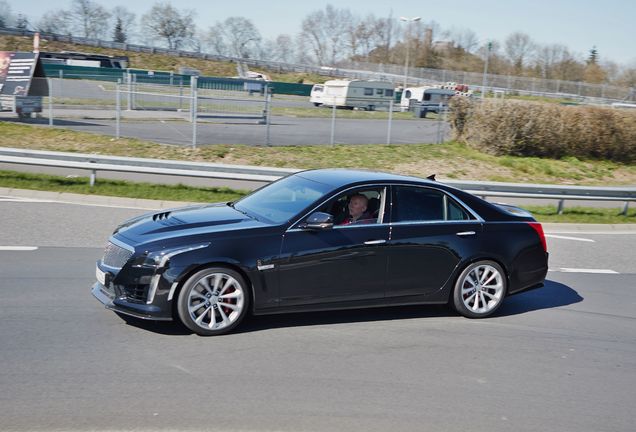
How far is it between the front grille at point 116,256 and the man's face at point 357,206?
223 cm

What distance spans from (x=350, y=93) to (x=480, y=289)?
141 ft

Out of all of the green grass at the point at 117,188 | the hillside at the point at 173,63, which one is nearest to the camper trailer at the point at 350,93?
the hillside at the point at 173,63

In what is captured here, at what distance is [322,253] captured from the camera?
22.6 ft

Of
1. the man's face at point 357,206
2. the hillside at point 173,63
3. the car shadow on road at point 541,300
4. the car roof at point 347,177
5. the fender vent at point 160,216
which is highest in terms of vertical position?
the hillside at point 173,63

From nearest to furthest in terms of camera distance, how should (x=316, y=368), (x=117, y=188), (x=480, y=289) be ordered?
(x=316, y=368) → (x=480, y=289) → (x=117, y=188)

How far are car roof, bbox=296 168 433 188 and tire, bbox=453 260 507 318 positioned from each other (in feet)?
3.53

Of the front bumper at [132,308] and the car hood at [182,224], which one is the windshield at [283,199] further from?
the front bumper at [132,308]

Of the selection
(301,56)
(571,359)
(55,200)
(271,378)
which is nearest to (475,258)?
(571,359)

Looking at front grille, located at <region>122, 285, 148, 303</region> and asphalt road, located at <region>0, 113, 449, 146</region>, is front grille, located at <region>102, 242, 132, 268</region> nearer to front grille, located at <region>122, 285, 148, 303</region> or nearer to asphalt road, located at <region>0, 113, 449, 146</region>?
front grille, located at <region>122, 285, 148, 303</region>

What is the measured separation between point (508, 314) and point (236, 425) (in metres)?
4.24

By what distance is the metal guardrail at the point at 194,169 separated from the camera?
14.4m

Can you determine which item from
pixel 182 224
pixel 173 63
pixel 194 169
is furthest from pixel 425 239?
pixel 173 63

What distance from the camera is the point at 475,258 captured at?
7.64 m

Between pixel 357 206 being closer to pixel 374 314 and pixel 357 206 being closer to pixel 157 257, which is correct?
pixel 374 314
